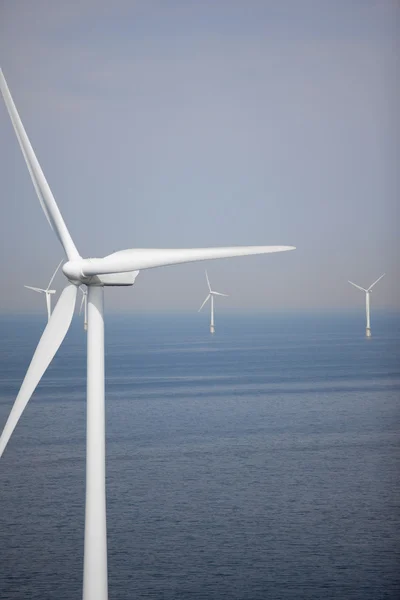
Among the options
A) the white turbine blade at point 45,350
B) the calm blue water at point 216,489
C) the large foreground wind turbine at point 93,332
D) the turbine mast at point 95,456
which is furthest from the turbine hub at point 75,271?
the calm blue water at point 216,489

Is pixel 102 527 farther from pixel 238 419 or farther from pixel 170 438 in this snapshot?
pixel 238 419

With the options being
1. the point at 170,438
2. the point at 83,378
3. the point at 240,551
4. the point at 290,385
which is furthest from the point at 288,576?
the point at 83,378

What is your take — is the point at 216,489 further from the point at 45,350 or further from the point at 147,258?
the point at 147,258

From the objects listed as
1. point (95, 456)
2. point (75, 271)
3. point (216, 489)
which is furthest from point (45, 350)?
point (216, 489)

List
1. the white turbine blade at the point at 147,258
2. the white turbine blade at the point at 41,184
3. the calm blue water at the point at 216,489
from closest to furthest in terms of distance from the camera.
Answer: the white turbine blade at the point at 147,258 < the white turbine blade at the point at 41,184 < the calm blue water at the point at 216,489

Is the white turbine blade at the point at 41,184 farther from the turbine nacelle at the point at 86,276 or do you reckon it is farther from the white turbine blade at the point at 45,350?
the white turbine blade at the point at 45,350

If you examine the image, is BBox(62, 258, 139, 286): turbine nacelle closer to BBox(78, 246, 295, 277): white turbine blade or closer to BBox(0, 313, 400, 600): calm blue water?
BBox(78, 246, 295, 277): white turbine blade

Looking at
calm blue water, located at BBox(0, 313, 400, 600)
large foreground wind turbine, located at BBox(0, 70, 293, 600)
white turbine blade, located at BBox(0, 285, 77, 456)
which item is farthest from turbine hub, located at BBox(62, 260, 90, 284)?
calm blue water, located at BBox(0, 313, 400, 600)
